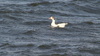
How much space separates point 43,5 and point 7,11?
2.65 m

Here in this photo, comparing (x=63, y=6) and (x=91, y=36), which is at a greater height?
(x=63, y=6)

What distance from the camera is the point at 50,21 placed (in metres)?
21.8

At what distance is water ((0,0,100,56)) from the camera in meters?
17.0

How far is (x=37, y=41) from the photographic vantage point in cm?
1797

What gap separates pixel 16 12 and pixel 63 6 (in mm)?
3084

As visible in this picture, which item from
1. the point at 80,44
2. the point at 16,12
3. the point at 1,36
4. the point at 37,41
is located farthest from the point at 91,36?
the point at 16,12

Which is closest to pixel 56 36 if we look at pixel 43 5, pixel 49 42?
pixel 49 42

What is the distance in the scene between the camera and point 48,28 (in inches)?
799

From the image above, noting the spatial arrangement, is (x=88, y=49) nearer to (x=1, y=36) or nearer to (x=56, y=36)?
(x=56, y=36)

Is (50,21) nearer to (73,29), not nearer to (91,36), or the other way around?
(73,29)

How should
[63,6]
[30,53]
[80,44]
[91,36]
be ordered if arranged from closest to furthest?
1. [30,53]
2. [80,44]
3. [91,36]
4. [63,6]

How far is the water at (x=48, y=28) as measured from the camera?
55.7ft

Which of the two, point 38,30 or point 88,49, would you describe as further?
point 38,30

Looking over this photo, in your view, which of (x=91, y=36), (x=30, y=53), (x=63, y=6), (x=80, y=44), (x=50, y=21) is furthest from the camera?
(x=63, y=6)
